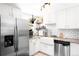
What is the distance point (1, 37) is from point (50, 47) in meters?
0.83

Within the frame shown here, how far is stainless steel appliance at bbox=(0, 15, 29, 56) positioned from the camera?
74.4 inches

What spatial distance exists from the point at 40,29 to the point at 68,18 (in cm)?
50

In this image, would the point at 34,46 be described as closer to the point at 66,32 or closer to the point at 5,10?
the point at 66,32

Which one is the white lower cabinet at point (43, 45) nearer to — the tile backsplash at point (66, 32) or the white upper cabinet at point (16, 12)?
the tile backsplash at point (66, 32)

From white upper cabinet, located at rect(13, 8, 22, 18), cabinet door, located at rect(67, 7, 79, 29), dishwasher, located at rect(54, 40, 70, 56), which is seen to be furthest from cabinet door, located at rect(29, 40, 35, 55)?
cabinet door, located at rect(67, 7, 79, 29)

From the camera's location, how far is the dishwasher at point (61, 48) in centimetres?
194

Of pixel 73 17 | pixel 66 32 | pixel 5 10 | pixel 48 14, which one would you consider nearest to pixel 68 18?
pixel 73 17

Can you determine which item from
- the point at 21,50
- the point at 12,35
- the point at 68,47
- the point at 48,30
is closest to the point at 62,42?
the point at 68,47

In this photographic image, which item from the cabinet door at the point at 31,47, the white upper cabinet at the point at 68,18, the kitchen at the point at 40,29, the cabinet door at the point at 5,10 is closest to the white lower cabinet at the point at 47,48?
the kitchen at the point at 40,29

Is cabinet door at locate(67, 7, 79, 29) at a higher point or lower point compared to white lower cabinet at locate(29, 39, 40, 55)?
higher

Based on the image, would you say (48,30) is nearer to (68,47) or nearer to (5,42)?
(68,47)

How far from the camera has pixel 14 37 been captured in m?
2.00

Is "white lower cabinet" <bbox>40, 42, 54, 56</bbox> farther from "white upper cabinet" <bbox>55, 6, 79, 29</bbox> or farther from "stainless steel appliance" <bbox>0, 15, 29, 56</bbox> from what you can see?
"white upper cabinet" <bbox>55, 6, 79, 29</bbox>

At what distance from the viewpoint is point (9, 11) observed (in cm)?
192
